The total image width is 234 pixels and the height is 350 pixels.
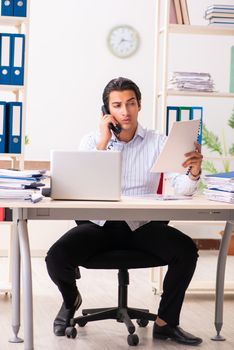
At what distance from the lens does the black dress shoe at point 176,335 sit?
358 centimetres

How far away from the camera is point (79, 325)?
3893mm

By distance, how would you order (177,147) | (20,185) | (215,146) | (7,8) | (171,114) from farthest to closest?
1. (215,146)
2. (171,114)
3. (7,8)
4. (177,147)
5. (20,185)

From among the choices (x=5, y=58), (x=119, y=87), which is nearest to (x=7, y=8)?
(x=5, y=58)

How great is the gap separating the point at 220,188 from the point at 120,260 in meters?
0.56

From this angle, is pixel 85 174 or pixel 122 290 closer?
pixel 85 174

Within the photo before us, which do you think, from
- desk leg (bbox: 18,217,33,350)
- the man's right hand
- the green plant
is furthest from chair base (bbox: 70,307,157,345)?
the green plant

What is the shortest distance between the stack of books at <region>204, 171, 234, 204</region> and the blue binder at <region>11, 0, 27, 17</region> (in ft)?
5.32

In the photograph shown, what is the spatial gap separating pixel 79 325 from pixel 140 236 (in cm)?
63

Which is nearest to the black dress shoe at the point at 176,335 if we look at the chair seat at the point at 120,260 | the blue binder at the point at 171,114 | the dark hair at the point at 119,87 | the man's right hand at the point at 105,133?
the chair seat at the point at 120,260

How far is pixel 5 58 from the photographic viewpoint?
174 inches

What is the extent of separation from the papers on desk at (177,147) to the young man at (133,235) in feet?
0.17

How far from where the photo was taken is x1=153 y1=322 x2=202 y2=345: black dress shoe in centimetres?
358

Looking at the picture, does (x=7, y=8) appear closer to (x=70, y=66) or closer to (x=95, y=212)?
(x=95, y=212)

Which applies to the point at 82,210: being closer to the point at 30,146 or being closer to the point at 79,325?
the point at 79,325
